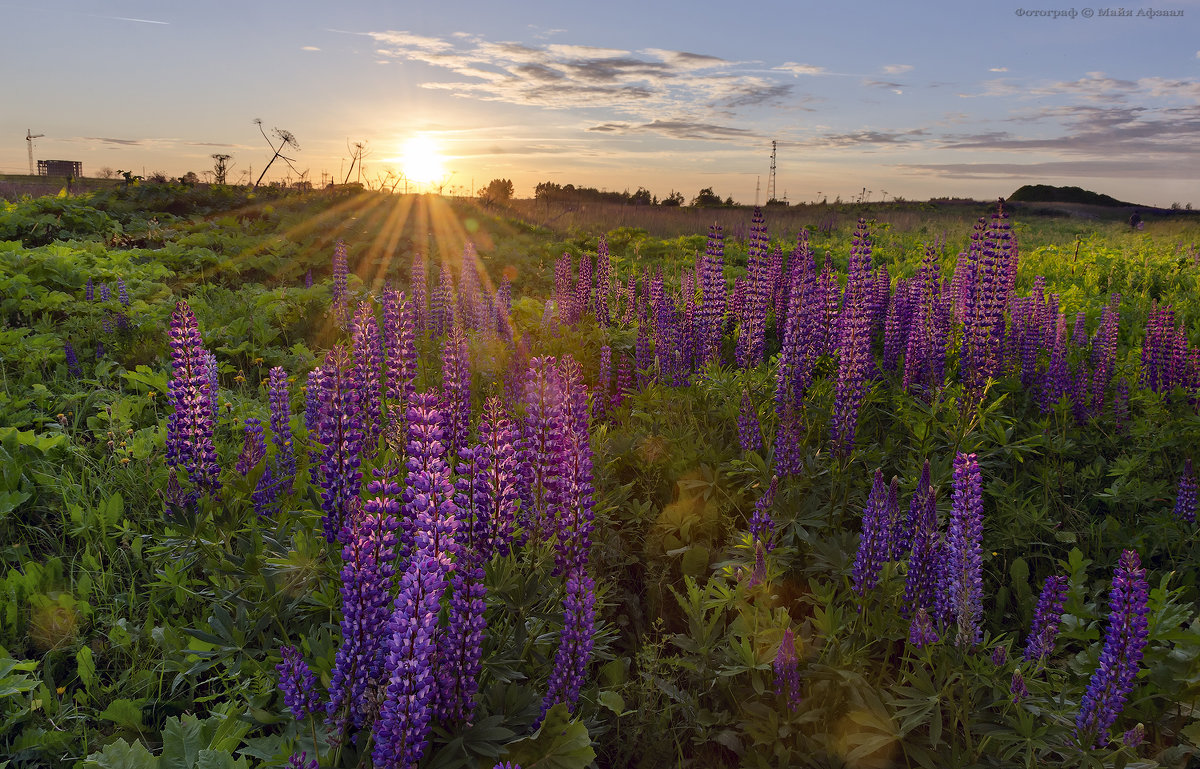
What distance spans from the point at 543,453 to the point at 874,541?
158cm

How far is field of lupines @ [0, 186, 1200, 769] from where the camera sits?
99.7 inches

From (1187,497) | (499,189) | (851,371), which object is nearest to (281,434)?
(851,371)

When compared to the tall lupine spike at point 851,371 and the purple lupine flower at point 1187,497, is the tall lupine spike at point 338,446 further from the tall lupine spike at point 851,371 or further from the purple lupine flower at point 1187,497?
the purple lupine flower at point 1187,497

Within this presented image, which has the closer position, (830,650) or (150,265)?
(830,650)

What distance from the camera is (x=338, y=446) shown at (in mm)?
3012

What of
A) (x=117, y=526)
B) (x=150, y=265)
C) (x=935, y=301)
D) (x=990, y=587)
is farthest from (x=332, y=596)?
(x=150, y=265)

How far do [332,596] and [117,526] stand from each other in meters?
2.84

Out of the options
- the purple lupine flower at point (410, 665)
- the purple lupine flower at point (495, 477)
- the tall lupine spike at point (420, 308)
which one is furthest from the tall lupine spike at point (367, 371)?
the tall lupine spike at point (420, 308)

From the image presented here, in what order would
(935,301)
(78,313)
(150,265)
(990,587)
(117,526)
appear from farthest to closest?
(150,265), (78,313), (935,301), (117,526), (990,587)

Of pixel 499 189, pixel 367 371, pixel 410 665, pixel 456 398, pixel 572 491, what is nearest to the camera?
pixel 410 665

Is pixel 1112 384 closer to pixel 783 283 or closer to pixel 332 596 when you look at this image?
pixel 783 283

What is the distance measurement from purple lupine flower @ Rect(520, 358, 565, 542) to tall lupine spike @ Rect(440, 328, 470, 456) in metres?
0.47

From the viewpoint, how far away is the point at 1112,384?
6254 mm

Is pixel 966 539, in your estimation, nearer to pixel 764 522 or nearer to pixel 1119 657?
pixel 1119 657
